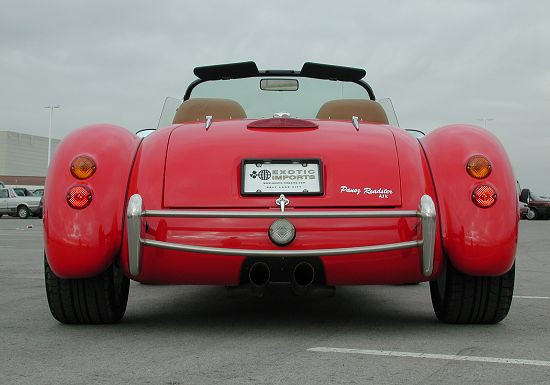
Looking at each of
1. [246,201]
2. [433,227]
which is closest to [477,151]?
[433,227]

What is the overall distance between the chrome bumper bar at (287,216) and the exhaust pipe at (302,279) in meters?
0.23

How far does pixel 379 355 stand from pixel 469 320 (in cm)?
113

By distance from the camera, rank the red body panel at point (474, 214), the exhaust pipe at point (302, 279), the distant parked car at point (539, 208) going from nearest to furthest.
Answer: the red body panel at point (474, 214)
the exhaust pipe at point (302, 279)
the distant parked car at point (539, 208)

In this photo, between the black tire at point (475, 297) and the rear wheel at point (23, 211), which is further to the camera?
the rear wheel at point (23, 211)

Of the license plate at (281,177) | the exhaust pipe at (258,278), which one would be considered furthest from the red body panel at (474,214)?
the exhaust pipe at (258,278)

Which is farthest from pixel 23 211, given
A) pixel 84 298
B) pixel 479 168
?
pixel 479 168

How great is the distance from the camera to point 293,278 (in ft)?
13.9

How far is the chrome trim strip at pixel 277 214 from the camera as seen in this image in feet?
13.2

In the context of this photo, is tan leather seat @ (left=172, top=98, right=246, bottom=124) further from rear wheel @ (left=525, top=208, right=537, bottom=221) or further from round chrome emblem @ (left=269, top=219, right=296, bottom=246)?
rear wheel @ (left=525, top=208, right=537, bottom=221)

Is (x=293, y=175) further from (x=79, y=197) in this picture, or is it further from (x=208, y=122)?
(x=79, y=197)

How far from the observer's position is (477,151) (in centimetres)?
436

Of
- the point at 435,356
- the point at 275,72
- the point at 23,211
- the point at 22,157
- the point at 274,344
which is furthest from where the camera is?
the point at 22,157

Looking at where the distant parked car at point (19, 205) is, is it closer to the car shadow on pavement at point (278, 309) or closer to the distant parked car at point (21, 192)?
the distant parked car at point (21, 192)

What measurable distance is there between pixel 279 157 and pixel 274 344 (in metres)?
1.01
